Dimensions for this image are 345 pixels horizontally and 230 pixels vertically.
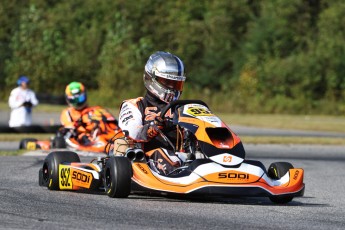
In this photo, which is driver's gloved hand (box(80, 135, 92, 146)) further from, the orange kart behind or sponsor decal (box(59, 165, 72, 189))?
sponsor decal (box(59, 165, 72, 189))

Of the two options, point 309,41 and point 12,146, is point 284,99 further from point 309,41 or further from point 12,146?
point 12,146

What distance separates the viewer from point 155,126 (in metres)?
9.38

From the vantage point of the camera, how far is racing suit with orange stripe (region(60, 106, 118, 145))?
1736 centimetres

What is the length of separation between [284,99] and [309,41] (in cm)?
561

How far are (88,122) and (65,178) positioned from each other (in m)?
8.01

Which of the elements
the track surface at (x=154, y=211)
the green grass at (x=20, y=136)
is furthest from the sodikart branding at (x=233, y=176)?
the green grass at (x=20, y=136)

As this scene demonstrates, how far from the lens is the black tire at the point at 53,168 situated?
9617 millimetres

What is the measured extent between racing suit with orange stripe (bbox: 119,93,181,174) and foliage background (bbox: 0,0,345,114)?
92.7ft

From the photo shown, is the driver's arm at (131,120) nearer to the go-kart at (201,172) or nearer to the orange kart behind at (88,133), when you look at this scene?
the go-kart at (201,172)

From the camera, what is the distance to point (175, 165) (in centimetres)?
900

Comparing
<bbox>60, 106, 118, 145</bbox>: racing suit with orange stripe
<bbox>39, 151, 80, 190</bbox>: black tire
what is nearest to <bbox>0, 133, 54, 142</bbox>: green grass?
<bbox>60, 106, 118, 145</bbox>: racing suit with orange stripe

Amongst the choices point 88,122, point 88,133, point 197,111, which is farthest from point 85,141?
point 197,111

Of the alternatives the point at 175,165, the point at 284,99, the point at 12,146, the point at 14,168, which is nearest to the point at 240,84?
the point at 284,99

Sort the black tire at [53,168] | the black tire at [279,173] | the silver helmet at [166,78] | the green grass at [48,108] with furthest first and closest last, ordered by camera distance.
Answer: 1. the green grass at [48,108]
2. the silver helmet at [166,78]
3. the black tire at [53,168]
4. the black tire at [279,173]
